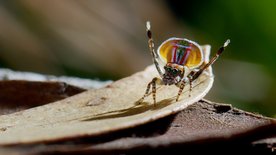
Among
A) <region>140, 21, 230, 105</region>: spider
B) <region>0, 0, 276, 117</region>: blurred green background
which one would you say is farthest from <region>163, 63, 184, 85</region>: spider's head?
<region>0, 0, 276, 117</region>: blurred green background

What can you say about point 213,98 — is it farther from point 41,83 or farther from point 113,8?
point 41,83

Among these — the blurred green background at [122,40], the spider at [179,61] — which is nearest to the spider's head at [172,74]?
the spider at [179,61]

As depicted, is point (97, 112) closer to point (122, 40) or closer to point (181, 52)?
point (181, 52)

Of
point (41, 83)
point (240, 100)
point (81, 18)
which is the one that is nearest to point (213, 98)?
point (240, 100)

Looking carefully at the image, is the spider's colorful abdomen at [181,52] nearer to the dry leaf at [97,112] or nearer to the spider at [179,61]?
the spider at [179,61]

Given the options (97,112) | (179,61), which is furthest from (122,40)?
(97,112)

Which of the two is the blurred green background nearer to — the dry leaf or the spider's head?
the spider's head

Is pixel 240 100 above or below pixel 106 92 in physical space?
above
